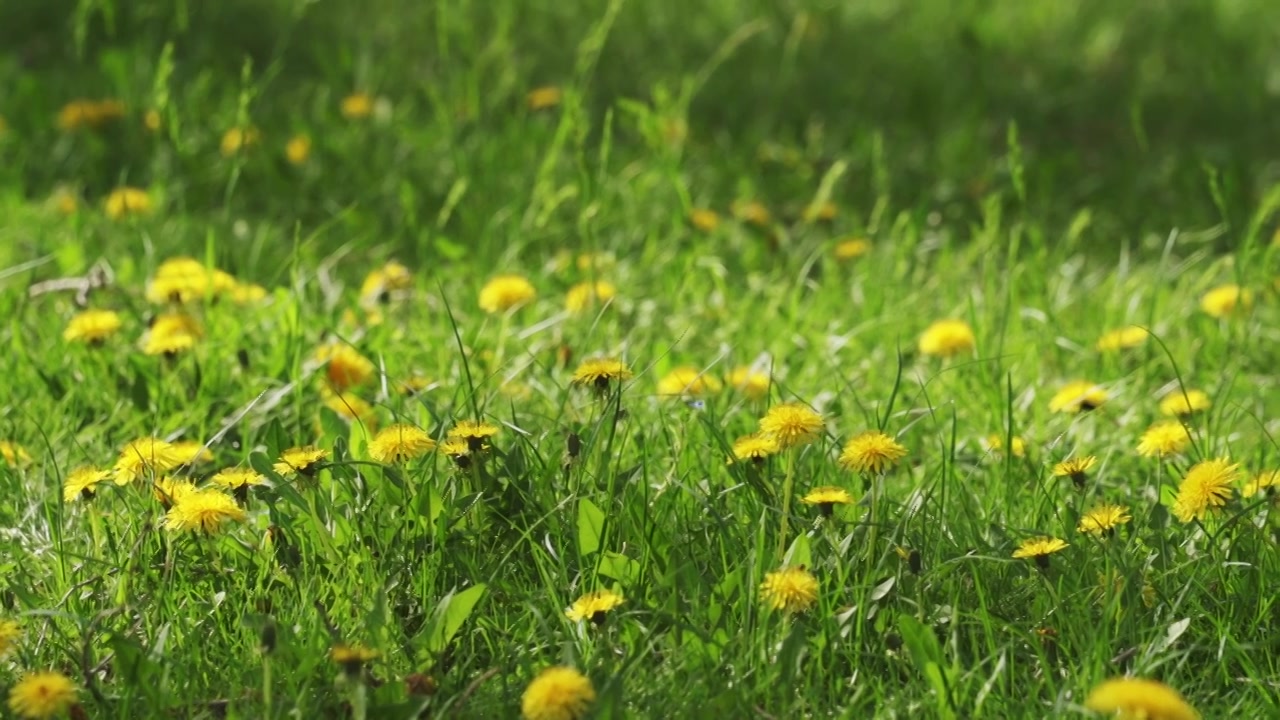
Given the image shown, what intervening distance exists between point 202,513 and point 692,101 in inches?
120

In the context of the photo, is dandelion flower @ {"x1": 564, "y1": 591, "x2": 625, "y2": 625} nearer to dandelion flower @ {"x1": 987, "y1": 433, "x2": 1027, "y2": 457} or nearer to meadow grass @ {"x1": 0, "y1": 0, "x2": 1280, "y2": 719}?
meadow grass @ {"x1": 0, "y1": 0, "x2": 1280, "y2": 719}

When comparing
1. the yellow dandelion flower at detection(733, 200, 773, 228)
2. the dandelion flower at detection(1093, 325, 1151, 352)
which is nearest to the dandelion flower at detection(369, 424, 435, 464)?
the dandelion flower at detection(1093, 325, 1151, 352)

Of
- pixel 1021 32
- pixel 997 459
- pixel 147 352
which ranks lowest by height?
pixel 1021 32

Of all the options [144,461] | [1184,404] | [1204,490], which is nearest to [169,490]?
[144,461]

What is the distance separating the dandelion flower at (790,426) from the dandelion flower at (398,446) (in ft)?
1.32

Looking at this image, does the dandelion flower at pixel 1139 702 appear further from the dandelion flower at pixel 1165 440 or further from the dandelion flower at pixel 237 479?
the dandelion flower at pixel 237 479

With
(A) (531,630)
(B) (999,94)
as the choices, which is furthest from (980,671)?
(B) (999,94)

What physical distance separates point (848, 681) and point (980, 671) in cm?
15

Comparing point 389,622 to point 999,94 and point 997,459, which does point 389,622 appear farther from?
point 999,94

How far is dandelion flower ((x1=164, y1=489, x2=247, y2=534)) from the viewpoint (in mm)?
1807

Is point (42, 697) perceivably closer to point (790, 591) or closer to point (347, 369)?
point (790, 591)

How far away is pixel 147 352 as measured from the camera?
96.4 inches

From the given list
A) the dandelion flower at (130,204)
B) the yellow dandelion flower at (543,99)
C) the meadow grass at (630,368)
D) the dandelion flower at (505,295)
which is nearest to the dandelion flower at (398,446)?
the meadow grass at (630,368)

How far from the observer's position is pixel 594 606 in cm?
173
